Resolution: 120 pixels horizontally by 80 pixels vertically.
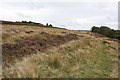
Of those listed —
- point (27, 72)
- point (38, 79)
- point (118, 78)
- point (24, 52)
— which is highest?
point (24, 52)

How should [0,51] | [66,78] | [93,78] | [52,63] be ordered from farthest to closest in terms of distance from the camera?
[0,51]
[52,63]
[93,78]
[66,78]

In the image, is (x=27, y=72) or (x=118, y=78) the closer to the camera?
(x=27, y=72)

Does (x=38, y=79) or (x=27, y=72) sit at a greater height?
(x=27, y=72)

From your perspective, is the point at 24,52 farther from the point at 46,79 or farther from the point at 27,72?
the point at 46,79

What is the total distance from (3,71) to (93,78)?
4.54 meters

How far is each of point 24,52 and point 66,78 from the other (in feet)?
13.2

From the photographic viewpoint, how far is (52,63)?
5.14m

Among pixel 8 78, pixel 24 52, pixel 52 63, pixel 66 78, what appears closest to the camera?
pixel 8 78

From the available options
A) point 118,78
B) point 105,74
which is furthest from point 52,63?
point 118,78

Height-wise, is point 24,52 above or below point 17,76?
above

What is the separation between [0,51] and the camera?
6070 millimetres

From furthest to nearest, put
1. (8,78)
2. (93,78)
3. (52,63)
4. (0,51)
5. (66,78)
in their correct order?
(0,51) → (52,63) → (93,78) → (66,78) → (8,78)

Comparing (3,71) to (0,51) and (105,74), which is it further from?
(105,74)

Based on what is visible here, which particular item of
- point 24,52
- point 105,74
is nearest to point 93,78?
point 105,74
